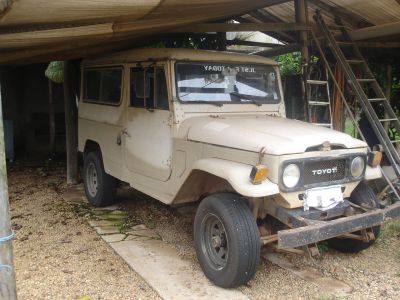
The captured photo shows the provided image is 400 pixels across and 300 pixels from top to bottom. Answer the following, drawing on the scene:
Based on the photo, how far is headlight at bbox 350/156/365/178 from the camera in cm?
399

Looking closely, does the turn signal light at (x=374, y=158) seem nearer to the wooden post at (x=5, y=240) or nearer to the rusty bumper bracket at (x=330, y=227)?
the rusty bumper bracket at (x=330, y=227)

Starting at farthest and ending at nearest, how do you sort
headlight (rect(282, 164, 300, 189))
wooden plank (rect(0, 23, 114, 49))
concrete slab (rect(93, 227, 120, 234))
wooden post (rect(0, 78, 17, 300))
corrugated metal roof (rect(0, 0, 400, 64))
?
concrete slab (rect(93, 227, 120, 234)) → wooden plank (rect(0, 23, 114, 49)) → headlight (rect(282, 164, 300, 189)) → corrugated metal roof (rect(0, 0, 400, 64)) → wooden post (rect(0, 78, 17, 300))

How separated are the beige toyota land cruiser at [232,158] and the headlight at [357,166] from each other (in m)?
0.01

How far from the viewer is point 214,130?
4117 mm

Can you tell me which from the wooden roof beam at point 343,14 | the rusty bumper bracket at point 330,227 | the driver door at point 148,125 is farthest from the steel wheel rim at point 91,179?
the wooden roof beam at point 343,14

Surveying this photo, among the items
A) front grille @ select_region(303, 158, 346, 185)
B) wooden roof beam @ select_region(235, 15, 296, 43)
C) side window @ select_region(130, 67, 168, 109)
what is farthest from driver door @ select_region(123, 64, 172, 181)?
wooden roof beam @ select_region(235, 15, 296, 43)

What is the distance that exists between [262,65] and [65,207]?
333 centimetres

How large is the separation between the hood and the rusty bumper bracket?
0.60 m

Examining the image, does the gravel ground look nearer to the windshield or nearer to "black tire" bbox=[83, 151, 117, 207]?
"black tire" bbox=[83, 151, 117, 207]

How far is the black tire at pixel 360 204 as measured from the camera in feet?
13.7

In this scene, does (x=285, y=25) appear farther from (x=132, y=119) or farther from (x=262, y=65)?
(x=132, y=119)

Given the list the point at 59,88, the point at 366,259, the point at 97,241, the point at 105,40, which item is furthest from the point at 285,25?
the point at 59,88

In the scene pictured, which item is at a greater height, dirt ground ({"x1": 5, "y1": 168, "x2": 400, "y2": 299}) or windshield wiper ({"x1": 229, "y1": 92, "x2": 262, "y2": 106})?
windshield wiper ({"x1": 229, "y1": 92, "x2": 262, "y2": 106})

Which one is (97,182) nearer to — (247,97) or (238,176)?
(247,97)
